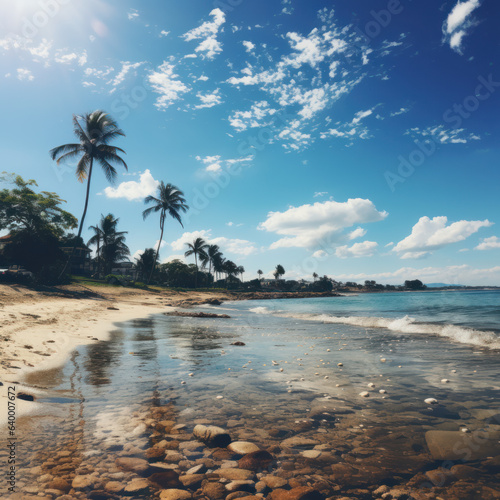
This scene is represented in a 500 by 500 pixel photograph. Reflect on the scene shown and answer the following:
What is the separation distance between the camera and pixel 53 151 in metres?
34.8

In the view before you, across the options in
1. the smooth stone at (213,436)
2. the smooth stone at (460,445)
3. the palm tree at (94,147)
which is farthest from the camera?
the palm tree at (94,147)

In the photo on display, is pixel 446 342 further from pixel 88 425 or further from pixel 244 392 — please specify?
pixel 88 425

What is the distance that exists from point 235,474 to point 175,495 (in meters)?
0.59

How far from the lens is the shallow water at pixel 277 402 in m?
3.17

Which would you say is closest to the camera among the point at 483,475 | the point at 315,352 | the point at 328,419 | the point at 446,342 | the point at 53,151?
the point at 483,475

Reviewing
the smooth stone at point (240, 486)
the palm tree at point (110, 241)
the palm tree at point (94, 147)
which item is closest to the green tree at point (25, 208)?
the palm tree at point (94, 147)

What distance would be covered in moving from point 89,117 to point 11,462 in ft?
134

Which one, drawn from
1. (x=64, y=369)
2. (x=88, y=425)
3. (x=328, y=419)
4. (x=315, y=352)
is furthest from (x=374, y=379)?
(x=64, y=369)

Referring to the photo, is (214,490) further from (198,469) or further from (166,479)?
(166,479)

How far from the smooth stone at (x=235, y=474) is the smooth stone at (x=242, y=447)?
322mm

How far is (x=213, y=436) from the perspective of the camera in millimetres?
3396

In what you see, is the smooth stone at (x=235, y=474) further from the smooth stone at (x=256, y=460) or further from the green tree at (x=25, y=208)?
the green tree at (x=25, y=208)

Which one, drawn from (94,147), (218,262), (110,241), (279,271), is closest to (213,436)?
(94,147)

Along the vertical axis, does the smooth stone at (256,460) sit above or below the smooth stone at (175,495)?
below
